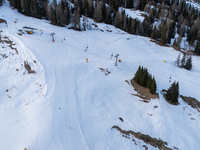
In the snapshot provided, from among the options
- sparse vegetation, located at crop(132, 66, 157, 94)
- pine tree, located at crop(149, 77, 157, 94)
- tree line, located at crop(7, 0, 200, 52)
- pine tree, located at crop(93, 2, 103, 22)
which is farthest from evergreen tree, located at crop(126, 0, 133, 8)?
pine tree, located at crop(149, 77, 157, 94)

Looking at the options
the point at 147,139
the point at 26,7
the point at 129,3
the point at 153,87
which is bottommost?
the point at 147,139

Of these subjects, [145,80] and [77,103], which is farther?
[145,80]

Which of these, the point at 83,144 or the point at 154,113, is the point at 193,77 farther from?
the point at 83,144

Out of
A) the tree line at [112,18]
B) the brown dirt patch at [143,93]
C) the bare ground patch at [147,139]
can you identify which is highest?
the tree line at [112,18]

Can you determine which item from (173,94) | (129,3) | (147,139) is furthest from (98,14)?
(147,139)

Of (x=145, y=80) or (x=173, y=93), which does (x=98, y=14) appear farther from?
(x=173, y=93)

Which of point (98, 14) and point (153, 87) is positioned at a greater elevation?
point (98, 14)

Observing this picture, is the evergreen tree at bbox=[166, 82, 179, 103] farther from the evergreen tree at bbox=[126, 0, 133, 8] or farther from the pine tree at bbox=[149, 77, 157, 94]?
the evergreen tree at bbox=[126, 0, 133, 8]

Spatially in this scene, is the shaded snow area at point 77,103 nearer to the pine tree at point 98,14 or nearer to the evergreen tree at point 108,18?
the pine tree at point 98,14

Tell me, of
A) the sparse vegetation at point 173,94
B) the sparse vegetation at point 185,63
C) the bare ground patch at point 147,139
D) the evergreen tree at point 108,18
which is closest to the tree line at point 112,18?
the evergreen tree at point 108,18
